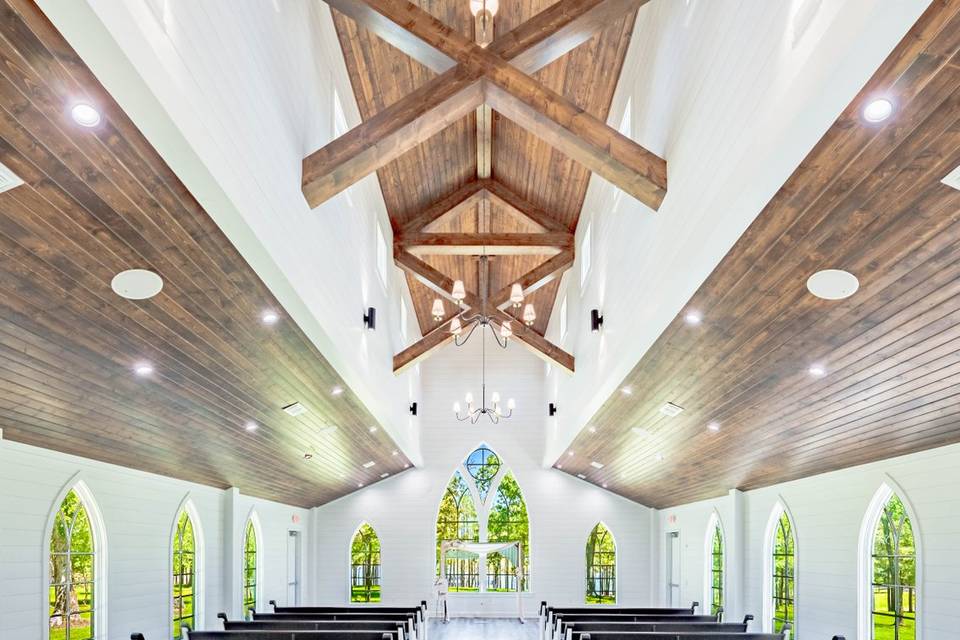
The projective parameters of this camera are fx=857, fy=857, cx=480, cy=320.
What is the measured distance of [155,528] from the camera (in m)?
10.3

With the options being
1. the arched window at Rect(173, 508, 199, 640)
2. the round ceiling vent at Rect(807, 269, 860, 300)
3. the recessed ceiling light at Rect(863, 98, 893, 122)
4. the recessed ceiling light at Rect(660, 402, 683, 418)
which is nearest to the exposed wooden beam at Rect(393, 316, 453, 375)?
the arched window at Rect(173, 508, 199, 640)

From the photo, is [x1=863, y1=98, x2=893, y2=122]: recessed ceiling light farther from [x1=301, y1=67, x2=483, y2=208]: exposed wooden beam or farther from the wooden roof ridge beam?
[x1=301, y1=67, x2=483, y2=208]: exposed wooden beam

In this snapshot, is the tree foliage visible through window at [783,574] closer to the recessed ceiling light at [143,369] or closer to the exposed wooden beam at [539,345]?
the exposed wooden beam at [539,345]

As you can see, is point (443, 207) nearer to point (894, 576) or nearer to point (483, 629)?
point (894, 576)

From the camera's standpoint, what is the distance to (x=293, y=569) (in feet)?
57.1

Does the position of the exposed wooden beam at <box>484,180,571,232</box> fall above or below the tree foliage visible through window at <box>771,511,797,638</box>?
above

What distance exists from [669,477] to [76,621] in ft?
27.6

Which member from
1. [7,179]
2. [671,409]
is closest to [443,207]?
[671,409]

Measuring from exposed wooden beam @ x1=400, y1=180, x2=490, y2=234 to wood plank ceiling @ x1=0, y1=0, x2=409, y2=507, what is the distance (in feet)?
10.3

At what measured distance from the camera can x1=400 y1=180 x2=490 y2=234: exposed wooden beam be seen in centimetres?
1177

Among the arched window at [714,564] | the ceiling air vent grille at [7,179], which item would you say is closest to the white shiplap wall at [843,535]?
the arched window at [714,564]

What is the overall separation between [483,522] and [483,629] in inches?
121

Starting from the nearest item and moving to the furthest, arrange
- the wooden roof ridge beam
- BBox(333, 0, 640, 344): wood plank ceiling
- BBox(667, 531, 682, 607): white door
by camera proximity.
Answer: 1. the wooden roof ridge beam
2. BBox(333, 0, 640, 344): wood plank ceiling
3. BBox(667, 531, 682, 607): white door

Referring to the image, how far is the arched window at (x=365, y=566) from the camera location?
18641 mm
